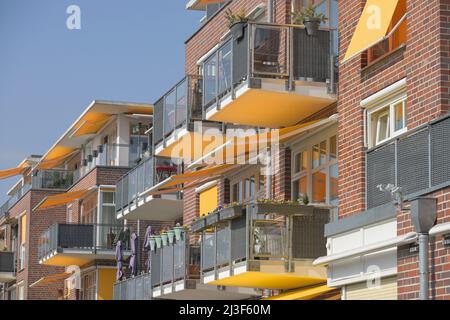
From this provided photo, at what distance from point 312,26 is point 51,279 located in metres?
30.2

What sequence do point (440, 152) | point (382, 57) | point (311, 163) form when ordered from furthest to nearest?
point (311, 163), point (382, 57), point (440, 152)

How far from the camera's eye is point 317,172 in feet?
85.3

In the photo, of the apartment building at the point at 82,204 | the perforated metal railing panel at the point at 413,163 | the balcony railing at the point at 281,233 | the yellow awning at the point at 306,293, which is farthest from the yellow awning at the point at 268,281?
the apartment building at the point at 82,204

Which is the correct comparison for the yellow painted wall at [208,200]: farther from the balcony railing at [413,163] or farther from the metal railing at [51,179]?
the metal railing at [51,179]

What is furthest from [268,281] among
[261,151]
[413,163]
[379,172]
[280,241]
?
[413,163]

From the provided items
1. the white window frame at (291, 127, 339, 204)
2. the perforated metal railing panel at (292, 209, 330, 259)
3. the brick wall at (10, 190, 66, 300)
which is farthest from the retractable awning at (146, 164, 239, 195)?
the brick wall at (10, 190, 66, 300)

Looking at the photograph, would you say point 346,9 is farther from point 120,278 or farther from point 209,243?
point 120,278

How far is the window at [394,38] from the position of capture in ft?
67.4

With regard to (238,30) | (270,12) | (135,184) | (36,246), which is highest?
(270,12)

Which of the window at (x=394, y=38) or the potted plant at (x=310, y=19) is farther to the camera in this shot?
the potted plant at (x=310, y=19)

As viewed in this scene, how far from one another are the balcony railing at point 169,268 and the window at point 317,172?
3.25 m

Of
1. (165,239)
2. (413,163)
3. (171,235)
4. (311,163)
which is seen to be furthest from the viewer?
(165,239)

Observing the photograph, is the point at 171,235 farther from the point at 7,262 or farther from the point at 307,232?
the point at 7,262
